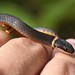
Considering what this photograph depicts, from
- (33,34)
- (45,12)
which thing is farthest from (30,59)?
(45,12)

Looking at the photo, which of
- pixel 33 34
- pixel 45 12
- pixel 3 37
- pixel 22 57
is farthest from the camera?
pixel 45 12

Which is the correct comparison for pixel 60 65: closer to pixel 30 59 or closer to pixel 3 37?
pixel 30 59

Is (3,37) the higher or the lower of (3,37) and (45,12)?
the higher

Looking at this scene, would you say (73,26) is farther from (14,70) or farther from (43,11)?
(14,70)

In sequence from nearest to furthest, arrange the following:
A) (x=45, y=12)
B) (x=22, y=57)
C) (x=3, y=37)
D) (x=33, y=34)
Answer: (x=22, y=57) → (x=3, y=37) → (x=33, y=34) → (x=45, y=12)

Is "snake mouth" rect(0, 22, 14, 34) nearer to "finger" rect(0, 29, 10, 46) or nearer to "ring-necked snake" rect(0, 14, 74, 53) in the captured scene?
"ring-necked snake" rect(0, 14, 74, 53)

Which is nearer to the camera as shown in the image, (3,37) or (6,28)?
(3,37)

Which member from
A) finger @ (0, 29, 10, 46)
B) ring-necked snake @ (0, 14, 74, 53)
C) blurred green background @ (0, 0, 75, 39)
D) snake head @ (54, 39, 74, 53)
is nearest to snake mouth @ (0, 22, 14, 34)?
ring-necked snake @ (0, 14, 74, 53)
